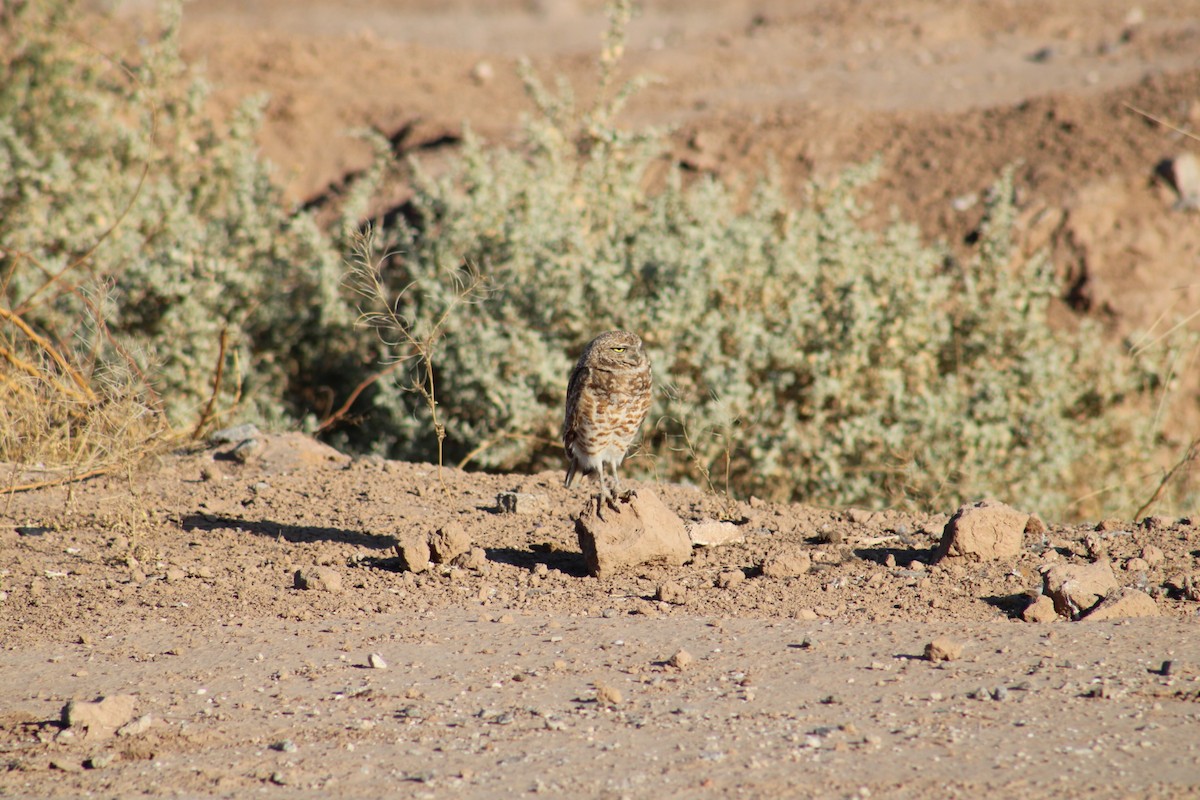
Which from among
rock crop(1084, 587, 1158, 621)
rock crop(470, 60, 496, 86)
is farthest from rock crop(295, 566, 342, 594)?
rock crop(470, 60, 496, 86)

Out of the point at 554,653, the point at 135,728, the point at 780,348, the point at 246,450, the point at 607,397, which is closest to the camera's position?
the point at 135,728

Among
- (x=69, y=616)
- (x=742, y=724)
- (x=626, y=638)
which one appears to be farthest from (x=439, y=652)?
(x=69, y=616)

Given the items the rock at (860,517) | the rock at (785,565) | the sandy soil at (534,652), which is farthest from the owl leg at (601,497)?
the rock at (860,517)

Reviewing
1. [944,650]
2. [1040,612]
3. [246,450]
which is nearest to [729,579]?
[944,650]

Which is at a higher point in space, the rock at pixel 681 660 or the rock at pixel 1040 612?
the rock at pixel 1040 612

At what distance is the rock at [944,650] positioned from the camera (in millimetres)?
4336

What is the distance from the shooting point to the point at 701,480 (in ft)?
29.5

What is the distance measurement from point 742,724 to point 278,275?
7439 mm

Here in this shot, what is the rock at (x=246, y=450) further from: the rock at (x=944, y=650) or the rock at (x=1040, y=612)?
the rock at (x=1040, y=612)

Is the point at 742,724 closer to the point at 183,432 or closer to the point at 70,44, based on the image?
the point at 183,432

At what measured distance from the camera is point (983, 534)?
533 centimetres

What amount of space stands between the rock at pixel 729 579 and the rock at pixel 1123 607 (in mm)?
1451

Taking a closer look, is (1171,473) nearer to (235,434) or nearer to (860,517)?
(860,517)

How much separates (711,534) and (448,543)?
1298 millimetres
